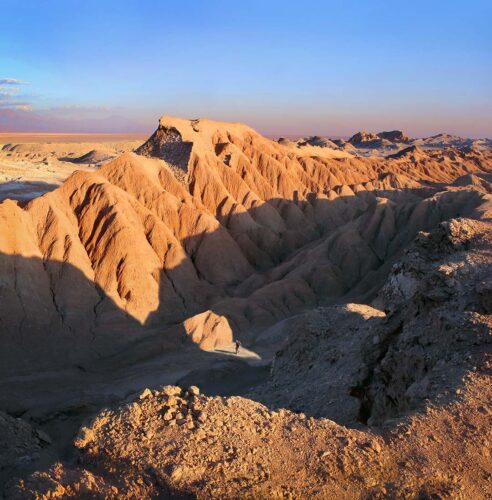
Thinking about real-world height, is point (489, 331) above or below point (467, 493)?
above

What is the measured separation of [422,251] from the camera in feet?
41.8

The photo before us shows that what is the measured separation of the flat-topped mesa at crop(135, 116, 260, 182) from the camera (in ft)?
138

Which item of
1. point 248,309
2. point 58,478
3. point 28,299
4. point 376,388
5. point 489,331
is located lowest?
point 248,309

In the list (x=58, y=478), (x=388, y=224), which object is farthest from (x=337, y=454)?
(x=388, y=224)

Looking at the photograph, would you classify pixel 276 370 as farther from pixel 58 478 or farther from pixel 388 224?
pixel 388 224

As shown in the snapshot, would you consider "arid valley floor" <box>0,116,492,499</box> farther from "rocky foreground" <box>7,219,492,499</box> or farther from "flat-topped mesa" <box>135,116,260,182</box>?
"flat-topped mesa" <box>135,116,260,182</box>

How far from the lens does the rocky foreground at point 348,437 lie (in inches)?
265

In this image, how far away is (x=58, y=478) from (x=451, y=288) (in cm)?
811

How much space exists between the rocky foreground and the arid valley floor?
3 cm

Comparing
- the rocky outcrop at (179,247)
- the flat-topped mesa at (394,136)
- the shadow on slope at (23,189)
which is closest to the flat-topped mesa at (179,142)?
the rocky outcrop at (179,247)

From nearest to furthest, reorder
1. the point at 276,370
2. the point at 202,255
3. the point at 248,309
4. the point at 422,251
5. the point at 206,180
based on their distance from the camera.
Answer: the point at 422,251 → the point at 276,370 → the point at 248,309 → the point at 202,255 → the point at 206,180

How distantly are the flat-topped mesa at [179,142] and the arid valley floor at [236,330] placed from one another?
0.22m

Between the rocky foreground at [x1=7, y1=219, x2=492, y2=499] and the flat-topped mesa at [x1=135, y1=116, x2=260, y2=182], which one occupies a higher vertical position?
the flat-topped mesa at [x1=135, y1=116, x2=260, y2=182]

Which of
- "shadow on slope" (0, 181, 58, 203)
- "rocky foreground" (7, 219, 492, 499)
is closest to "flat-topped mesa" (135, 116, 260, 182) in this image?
"shadow on slope" (0, 181, 58, 203)
